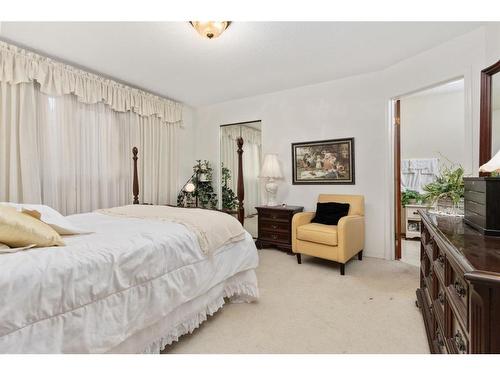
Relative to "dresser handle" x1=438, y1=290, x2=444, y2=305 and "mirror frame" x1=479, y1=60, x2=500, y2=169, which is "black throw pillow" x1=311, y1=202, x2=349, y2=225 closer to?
"mirror frame" x1=479, y1=60, x2=500, y2=169

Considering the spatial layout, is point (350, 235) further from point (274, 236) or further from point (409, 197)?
point (409, 197)

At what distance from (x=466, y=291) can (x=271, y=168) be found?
3117 mm

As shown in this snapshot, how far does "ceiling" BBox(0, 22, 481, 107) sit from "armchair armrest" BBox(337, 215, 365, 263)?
6.22ft

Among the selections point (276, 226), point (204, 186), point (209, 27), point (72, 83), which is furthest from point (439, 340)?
point (72, 83)

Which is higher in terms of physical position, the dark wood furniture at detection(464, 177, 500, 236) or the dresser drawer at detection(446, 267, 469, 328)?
the dark wood furniture at detection(464, 177, 500, 236)

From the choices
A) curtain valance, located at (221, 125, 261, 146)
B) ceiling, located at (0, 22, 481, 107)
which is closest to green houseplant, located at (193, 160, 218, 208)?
curtain valance, located at (221, 125, 261, 146)

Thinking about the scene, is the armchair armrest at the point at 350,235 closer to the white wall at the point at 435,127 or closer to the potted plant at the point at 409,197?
the potted plant at the point at 409,197

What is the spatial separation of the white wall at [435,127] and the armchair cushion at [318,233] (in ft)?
9.39

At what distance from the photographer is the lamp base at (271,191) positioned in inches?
155

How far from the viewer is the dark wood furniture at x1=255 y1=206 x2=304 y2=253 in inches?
142

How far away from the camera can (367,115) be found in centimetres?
342

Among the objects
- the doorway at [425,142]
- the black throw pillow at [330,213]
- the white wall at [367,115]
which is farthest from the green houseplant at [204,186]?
the doorway at [425,142]
